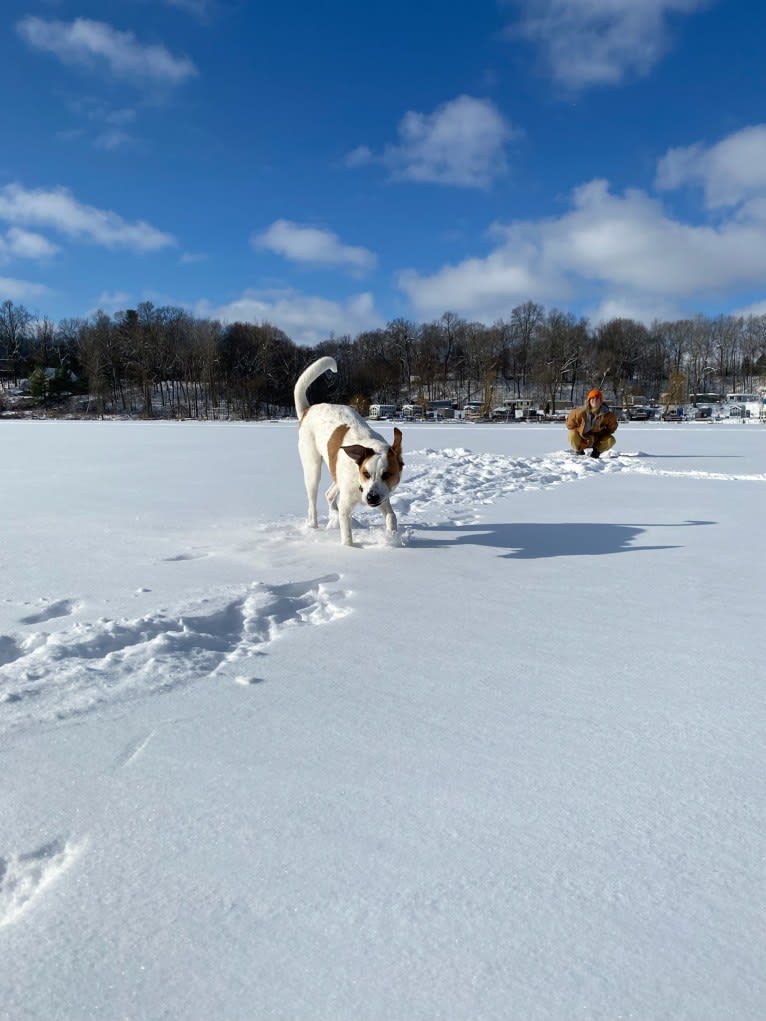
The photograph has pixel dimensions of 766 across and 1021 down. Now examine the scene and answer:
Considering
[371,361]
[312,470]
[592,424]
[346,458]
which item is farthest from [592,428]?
[371,361]

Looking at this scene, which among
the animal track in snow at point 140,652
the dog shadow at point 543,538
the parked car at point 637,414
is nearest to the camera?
the animal track in snow at point 140,652

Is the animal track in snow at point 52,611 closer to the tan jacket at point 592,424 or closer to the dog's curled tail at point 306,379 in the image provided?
the dog's curled tail at point 306,379

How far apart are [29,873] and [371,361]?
222 feet

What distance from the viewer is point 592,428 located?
12.2 m

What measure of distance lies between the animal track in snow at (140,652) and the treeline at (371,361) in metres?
51.9

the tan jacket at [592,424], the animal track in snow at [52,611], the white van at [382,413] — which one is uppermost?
the white van at [382,413]

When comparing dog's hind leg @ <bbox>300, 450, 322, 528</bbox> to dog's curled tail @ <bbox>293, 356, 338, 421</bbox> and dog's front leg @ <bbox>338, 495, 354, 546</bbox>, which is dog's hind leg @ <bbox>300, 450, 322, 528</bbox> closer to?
dog's curled tail @ <bbox>293, 356, 338, 421</bbox>

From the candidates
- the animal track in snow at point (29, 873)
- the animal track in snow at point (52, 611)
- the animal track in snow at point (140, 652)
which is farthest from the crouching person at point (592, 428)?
the animal track in snow at point (29, 873)

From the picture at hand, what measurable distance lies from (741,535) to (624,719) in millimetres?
3711

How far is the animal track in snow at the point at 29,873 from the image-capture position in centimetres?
121

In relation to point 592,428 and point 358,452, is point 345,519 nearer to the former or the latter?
point 358,452

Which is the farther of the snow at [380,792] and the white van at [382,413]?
the white van at [382,413]

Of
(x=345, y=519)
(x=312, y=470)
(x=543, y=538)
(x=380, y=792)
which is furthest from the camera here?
(x=312, y=470)

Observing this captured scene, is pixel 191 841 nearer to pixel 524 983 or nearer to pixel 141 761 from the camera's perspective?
pixel 141 761
